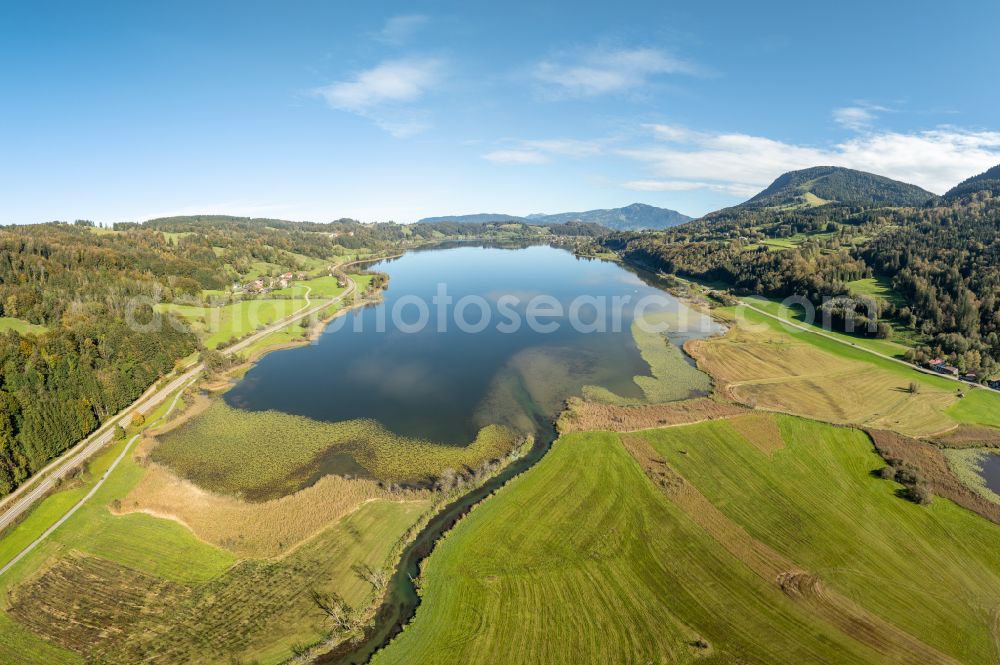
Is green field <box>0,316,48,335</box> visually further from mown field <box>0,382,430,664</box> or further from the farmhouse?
the farmhouse

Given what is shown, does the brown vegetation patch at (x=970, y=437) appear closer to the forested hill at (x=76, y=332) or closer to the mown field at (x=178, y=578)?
the mown field at (x=178, y=578)

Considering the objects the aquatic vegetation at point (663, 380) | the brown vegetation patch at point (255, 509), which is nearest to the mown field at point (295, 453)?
the brown vegetation patch at point (255, 509)

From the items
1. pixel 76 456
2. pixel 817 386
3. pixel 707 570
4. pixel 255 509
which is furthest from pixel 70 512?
pixel 817 386

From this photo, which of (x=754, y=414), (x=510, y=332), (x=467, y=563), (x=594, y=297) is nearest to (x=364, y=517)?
(x=467, y=563)

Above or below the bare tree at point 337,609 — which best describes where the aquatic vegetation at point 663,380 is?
above

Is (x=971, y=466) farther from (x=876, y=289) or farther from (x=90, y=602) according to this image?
(x=90, y=602)

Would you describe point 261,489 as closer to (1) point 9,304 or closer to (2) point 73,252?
(1) point 9,304
